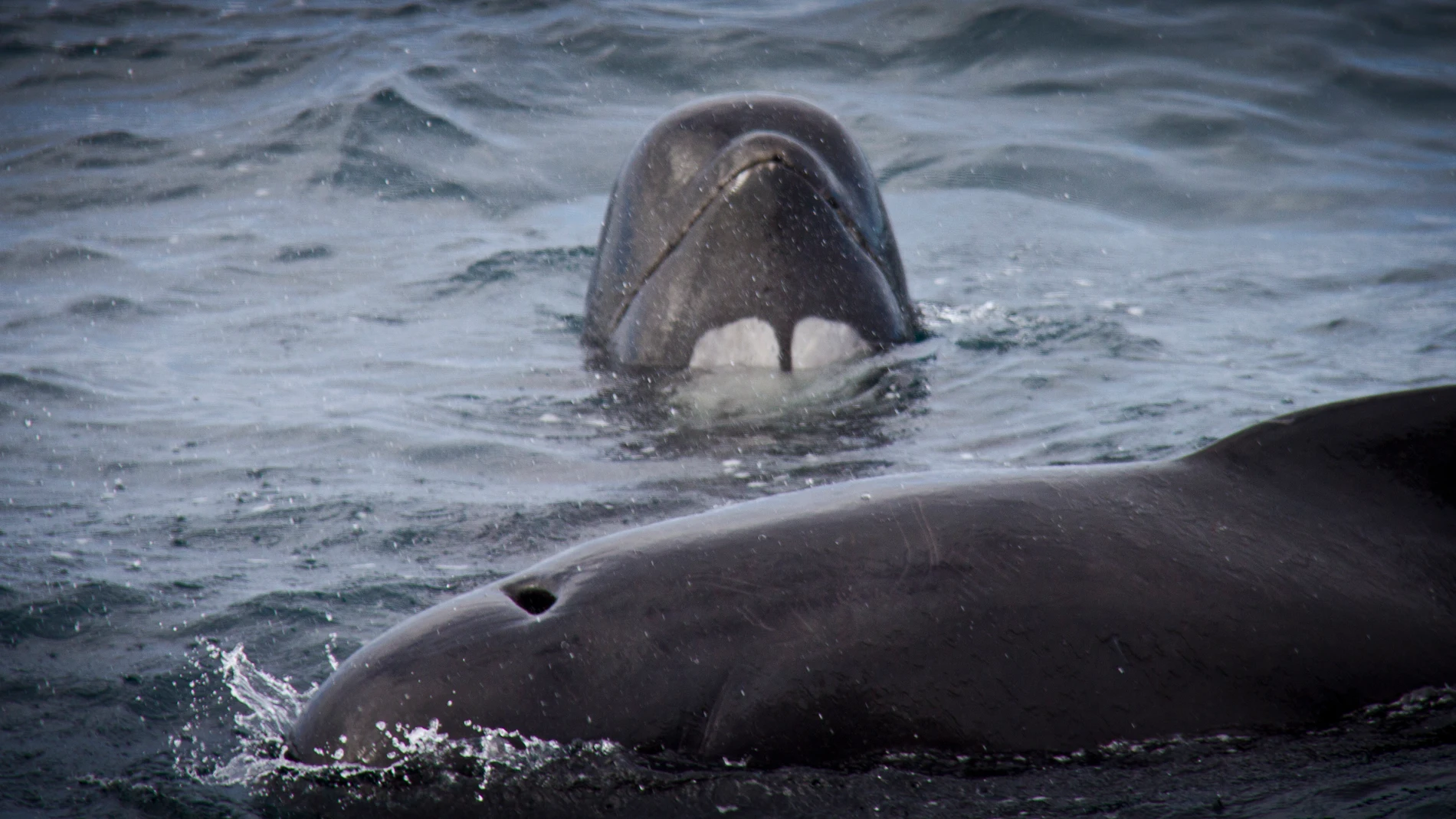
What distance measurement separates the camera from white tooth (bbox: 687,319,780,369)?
7449mm

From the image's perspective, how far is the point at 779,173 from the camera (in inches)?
292

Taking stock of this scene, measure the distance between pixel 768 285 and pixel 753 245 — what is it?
0.21 metres

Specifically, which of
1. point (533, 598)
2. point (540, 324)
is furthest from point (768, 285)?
point (533, 598)

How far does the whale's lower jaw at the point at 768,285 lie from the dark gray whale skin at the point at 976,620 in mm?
3867

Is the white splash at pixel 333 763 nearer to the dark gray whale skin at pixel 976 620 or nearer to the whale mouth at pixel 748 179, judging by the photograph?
the dark gray whale skin at pixel 976 620

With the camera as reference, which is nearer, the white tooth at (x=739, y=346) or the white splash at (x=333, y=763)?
the white splash at (x=333, y=763)

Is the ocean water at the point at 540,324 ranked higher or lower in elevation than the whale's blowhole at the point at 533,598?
lower

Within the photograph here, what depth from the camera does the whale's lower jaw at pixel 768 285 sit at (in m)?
7.43

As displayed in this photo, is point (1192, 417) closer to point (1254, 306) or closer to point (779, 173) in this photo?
point (779, 173)

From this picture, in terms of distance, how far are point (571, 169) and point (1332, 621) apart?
12.9m

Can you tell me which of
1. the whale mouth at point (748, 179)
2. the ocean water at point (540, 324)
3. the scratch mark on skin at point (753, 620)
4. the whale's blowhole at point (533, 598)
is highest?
the whale mouth at point (748, 179)

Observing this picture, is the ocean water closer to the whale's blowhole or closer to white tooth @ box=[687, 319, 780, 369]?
white tooth @ box=[687, 319, 780, 369]

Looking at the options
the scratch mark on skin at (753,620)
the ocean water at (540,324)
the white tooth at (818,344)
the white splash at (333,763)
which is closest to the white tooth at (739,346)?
the white tooth at (818,344)

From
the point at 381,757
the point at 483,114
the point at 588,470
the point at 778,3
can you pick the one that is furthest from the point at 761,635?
the point at 778,3
